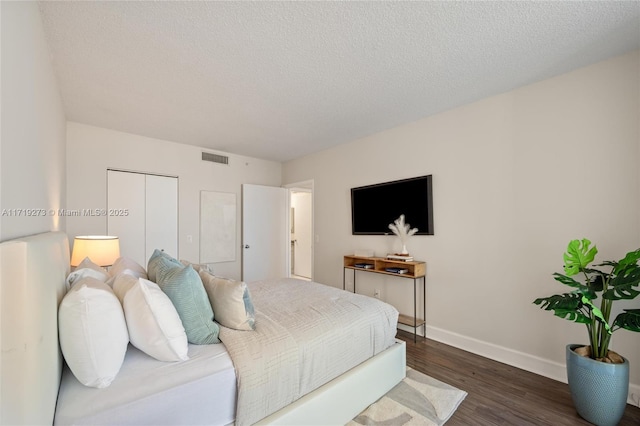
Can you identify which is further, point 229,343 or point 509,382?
point 509,382

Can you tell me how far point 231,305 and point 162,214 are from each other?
303cm

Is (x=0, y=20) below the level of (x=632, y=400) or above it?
above

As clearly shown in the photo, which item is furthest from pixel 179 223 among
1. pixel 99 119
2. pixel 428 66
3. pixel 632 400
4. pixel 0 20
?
pixel 632 400

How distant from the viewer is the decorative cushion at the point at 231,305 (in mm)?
1650

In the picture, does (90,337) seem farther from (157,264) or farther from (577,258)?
(577,258)

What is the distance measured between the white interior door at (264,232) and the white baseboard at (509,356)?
115 inches

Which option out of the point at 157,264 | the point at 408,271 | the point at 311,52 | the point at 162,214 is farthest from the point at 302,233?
the point at 311,52

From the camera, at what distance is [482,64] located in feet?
7.25

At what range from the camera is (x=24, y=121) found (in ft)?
4.35

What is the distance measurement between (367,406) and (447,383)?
2.58ft

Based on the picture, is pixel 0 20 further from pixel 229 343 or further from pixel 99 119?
pixel 99 119

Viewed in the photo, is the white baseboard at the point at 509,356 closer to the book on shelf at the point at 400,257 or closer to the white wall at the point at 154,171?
the book on shelf at the point at 400,257

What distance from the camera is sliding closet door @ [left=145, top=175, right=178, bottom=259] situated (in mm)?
3934

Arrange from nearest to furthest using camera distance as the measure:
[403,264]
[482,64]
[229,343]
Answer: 1. [229,343]
2. [482,64]
3. [403,264]
